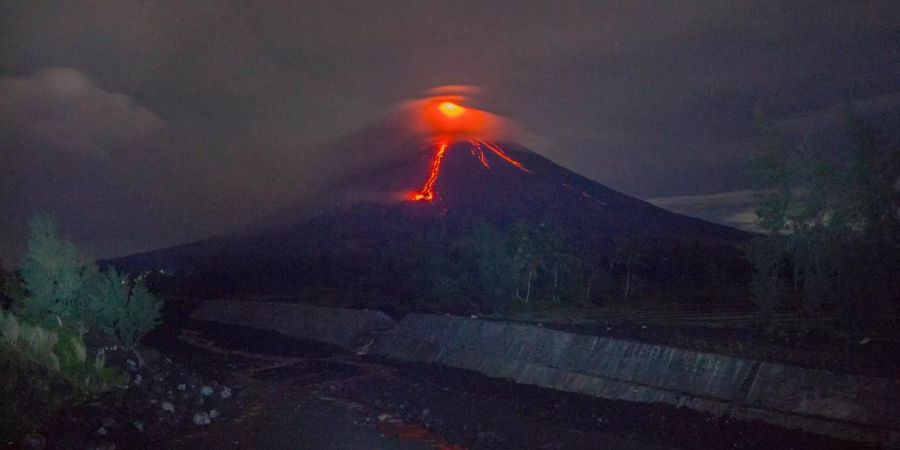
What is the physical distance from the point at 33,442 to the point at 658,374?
21.1 meters

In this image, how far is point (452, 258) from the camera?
91.1 metres

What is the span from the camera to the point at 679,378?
2684cm

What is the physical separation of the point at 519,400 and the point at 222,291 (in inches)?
4425

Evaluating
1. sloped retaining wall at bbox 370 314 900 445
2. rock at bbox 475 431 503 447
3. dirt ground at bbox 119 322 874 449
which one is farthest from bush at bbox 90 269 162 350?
rock at bbox 475 431 503 447

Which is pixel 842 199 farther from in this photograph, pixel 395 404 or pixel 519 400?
pixel 395 404

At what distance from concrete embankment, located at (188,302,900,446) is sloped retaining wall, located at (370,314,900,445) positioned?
0.03 m

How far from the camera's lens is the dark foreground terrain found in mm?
22859

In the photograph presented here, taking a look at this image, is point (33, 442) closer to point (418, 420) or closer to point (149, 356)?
point (418, 420)

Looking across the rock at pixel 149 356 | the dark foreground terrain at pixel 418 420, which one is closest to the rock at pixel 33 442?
the dark foreground terrain at pixel 418 420

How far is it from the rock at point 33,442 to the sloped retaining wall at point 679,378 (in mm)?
19817

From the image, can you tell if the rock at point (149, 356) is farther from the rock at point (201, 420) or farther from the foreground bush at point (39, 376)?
the rock at point (201, 420)

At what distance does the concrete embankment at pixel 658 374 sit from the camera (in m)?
20.5

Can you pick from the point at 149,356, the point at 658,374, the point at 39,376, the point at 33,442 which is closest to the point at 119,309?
the point at 149,356

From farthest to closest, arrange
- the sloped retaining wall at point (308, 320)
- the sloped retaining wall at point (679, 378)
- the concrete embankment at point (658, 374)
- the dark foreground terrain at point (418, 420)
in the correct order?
the sloped retaining wall at point (308, 320), the dark foreground terrain at point (418, 420), the concrete embankment at point (658, 374), the sloped retaining wall at point (679, 378)
